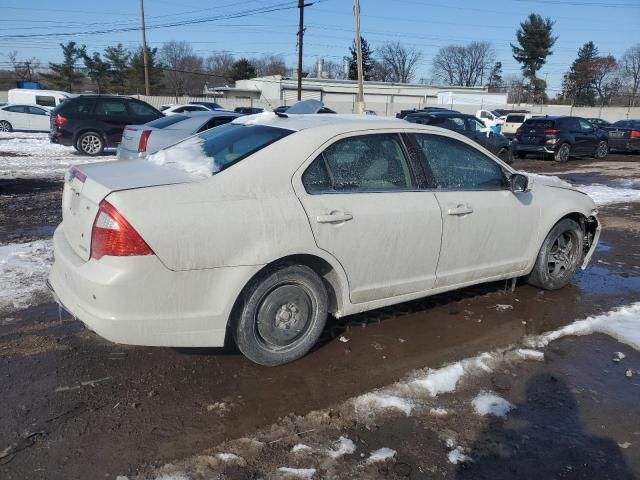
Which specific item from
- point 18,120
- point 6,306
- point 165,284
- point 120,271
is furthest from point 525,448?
point 18,120

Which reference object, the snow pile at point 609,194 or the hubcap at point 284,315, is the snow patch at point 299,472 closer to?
the hubcap at point 284,315

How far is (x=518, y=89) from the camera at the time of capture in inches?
3145

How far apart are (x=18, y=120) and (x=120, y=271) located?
25.0 meters

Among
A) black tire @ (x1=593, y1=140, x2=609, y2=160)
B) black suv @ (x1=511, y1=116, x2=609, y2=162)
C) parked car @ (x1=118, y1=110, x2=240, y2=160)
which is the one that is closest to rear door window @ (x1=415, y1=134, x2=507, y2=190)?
parked car @ (x1=118, y1=110, x2=240, y2=160)

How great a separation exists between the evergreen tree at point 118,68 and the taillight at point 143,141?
55.9 m

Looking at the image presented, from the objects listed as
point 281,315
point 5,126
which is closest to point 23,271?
point 281,315

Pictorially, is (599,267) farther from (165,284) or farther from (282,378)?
(165,284)

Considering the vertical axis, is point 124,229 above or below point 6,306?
above

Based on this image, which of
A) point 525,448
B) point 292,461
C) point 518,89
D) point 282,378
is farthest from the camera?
point 518,89

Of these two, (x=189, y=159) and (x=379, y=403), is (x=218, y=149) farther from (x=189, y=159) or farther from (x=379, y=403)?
(x=379, y=403)

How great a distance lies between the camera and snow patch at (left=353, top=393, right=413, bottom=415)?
320 centimetres

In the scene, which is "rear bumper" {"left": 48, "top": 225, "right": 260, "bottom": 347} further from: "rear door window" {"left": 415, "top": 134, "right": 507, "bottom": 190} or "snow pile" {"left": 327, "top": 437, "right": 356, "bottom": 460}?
"rear door window" {"left": 415, "top": 134, "right": 507, "bottom": 190}

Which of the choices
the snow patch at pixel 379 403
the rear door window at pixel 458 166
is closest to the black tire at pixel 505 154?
the rear door window at pixel 458 166

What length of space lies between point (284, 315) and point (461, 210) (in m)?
1.62
